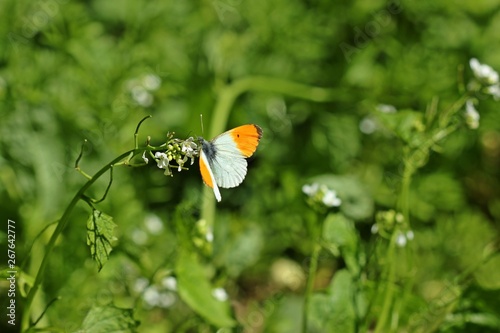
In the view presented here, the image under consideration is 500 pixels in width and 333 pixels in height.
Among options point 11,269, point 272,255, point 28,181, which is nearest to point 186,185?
point 272,255

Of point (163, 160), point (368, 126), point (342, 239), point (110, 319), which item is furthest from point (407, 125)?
point (368, 126)

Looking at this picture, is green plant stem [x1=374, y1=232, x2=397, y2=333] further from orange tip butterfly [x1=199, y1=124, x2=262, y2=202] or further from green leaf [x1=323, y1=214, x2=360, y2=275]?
orange tip butterfly [x1=199, y1=124, x2=262, y2=202]

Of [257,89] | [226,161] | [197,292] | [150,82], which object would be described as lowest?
[257,89]

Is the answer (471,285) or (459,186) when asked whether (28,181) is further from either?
(459,186)

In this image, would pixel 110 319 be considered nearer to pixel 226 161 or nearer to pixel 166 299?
pixel 226 161

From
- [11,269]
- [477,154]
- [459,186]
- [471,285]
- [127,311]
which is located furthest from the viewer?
[477,154]

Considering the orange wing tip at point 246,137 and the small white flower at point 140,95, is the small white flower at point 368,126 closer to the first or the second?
the small white flower at point 140,95

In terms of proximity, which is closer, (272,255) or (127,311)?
(127,311)
